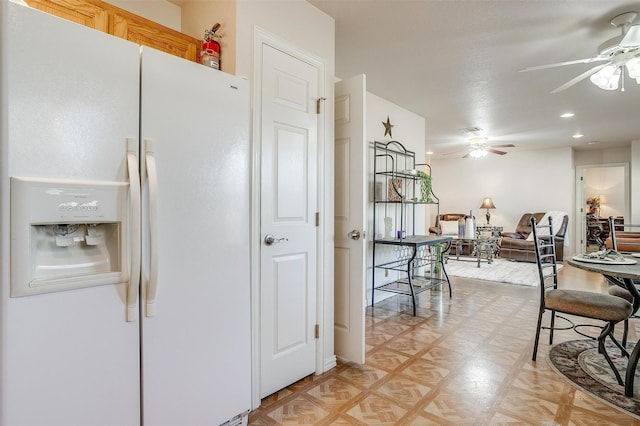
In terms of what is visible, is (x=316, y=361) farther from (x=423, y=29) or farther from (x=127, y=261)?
(x=423, y=29)

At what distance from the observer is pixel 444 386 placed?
2203 millimetres

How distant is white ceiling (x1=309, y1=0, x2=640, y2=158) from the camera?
94.3 inches

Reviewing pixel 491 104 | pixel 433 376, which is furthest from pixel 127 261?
pixel 491 104

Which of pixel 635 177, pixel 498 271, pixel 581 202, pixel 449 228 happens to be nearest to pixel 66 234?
pixel 498 271

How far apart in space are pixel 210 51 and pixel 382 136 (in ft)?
9.79

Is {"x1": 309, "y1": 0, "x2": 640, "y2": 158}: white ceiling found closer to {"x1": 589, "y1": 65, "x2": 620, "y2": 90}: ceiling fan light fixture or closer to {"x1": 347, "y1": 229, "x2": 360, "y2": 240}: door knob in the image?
{"x1": 589, "y1": 65, "x2": 620, "y2": 90}: ceiling fan light fixture

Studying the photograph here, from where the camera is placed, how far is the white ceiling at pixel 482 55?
7.86 feet

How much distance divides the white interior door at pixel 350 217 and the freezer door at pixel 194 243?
0.97m

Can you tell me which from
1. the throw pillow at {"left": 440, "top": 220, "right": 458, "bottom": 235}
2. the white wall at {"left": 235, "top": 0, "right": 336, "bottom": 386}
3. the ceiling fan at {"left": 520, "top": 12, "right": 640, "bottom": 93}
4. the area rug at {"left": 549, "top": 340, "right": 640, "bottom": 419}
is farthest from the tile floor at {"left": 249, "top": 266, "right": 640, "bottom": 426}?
the throw pillow at {"left": 440, "top": 220, "right": 458, "bottom": 235}

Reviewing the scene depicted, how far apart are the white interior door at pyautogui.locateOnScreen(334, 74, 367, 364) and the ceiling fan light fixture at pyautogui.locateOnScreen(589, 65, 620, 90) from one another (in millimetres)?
1987

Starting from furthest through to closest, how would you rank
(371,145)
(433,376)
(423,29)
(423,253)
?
(423,253), (371,145), (423,29), (433,376)

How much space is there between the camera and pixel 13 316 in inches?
40.9

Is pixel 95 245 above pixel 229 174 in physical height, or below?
below

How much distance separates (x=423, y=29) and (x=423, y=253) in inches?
140
